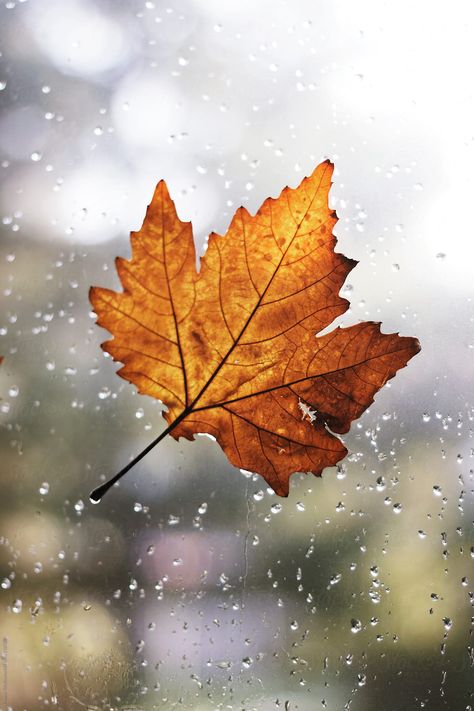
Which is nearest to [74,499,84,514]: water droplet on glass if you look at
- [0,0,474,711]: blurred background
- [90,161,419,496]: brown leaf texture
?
[0,0,474,711]: blurred background

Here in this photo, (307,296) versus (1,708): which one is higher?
(307,296)

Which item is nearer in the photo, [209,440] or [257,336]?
[257,336]

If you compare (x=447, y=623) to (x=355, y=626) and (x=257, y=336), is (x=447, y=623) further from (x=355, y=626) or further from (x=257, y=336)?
(x=257, y=336)

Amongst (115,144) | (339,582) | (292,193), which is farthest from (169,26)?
(339,582)

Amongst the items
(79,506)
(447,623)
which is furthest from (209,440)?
(447,623)

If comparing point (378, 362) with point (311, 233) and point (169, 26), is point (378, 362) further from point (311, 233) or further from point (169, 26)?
point (169, 26)

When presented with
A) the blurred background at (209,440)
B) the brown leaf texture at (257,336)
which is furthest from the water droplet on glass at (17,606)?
the brown leaf texture at (257,336)
